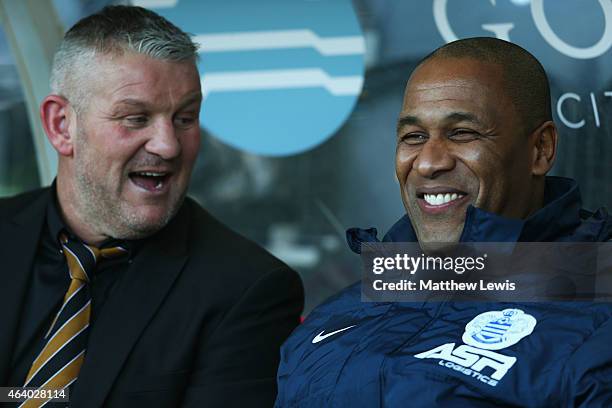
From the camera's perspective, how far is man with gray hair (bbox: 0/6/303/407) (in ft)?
6.73

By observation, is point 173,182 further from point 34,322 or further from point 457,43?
point 457,43

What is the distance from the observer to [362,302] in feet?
6.26

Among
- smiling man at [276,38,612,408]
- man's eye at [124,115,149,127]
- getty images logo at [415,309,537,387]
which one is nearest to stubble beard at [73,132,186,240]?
man's eye at [124,115,149,127]

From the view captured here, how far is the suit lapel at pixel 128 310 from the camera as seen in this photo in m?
2.01

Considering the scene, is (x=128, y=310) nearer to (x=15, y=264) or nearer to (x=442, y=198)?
(x=15, y=264)

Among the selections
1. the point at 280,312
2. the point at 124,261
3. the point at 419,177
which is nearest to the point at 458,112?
the point at 419,177

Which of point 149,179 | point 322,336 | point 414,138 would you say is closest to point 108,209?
point 149,179

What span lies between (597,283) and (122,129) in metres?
1.07

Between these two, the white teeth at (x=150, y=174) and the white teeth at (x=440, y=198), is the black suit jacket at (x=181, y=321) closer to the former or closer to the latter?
the white teeth at (x=150, y=174)

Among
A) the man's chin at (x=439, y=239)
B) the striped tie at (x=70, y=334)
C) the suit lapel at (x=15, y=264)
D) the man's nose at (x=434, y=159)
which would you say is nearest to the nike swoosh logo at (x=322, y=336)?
the man's chin at (x=439, y=239)

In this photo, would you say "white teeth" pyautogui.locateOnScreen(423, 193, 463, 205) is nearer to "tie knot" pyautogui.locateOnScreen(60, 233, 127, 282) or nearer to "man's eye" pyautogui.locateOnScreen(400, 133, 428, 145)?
"man's eye" pyautogui.locateOnScreen(400, 133, 428, 145)

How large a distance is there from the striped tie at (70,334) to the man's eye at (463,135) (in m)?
0.83

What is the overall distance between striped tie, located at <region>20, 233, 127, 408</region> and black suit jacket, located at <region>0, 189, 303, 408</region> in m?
0.04

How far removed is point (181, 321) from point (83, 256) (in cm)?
29
